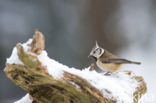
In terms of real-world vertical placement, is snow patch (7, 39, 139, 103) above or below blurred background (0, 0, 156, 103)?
below

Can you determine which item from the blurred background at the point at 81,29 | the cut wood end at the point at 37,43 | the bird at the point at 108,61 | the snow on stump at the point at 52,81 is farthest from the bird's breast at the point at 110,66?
the blurred background at the point at 81,29

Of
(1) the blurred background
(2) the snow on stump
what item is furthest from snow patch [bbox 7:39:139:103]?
(1) the blurred background

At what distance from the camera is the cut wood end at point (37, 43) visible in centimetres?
87

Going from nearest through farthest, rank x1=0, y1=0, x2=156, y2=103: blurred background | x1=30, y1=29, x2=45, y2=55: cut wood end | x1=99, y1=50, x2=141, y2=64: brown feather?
1. x1=30, y1=29, x2=45, y2=55: cut wood end
2. x1=99, y1=50, x2=141, y2=64: brown feather
3. x1=0, y1=0, x2=156, y2=103: blurred background

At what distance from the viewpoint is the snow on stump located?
910 mm

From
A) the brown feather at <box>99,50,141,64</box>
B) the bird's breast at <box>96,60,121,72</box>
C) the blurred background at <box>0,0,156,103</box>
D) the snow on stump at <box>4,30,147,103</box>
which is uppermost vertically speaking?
the blurred background at <box>0,0,156,103</box>

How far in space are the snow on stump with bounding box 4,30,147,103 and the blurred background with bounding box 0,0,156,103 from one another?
4.70 ft

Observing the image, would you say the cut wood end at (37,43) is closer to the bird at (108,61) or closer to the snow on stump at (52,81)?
the snow on stump at (52,81)

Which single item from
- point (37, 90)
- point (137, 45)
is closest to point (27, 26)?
point (137, 45)

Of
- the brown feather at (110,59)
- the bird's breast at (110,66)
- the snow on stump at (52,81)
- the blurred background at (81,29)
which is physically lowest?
the snow on stump at (52,81)

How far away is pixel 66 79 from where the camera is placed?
3.22 ft

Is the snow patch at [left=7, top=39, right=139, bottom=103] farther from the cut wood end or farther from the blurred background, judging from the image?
the blurred background

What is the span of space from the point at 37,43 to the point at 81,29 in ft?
7.34

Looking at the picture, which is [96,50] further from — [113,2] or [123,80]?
[113,2]
